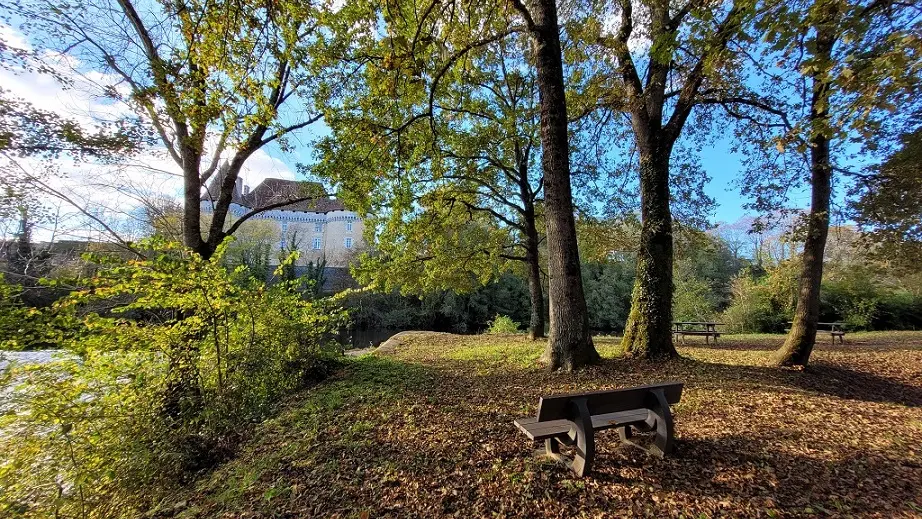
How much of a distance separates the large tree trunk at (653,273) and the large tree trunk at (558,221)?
144 cm

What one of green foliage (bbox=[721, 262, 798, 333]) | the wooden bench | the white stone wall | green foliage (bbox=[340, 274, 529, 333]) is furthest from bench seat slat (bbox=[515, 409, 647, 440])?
the white stone wall

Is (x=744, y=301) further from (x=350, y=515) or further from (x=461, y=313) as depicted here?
(x=350, y=515)

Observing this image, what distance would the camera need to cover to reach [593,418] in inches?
130

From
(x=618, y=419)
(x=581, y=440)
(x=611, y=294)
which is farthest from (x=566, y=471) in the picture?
(x=611, y=294)

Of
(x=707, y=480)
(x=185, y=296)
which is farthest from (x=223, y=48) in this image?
(x=707, y=480)

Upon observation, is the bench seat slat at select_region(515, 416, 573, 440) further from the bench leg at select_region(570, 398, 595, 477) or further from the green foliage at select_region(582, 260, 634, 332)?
the green foliage at select_region(582, 260, 634, 332)

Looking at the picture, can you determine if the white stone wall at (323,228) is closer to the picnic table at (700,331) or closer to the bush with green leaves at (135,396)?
the picnic table at (700,331)

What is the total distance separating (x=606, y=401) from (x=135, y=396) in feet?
16.4

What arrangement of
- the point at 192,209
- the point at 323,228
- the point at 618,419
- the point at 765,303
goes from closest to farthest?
1. the point at 618,419
2. the point at 192,209
3. the point at 765,303
4. the point at 323,228

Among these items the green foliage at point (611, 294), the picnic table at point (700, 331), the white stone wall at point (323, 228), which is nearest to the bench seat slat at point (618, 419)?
the picnic table at point (700, 331)

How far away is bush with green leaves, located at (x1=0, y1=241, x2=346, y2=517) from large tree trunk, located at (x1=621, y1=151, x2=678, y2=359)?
635cm

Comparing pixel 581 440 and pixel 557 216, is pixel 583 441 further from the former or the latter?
pixel 557 216

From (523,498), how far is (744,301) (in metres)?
21.2

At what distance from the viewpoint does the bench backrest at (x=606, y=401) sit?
9.39 feet
